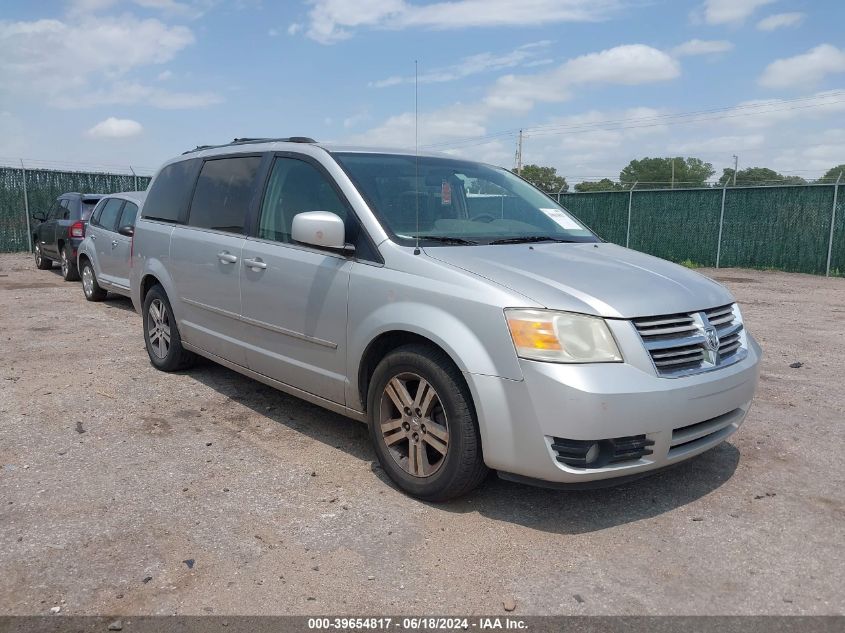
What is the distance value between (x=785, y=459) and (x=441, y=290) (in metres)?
2.46

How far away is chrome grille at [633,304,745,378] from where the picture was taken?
321 centimetres

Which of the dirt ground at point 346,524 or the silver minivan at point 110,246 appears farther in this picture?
the silver minivan at point 110,246

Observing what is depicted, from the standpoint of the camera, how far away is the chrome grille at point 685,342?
3207 mm

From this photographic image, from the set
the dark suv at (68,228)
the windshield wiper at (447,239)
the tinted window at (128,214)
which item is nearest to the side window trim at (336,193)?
the windshield wiper at (447,239)

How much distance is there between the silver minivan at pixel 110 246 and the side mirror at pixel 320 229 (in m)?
5.93

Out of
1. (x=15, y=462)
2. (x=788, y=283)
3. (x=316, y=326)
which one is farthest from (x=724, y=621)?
(x=788, y=283)

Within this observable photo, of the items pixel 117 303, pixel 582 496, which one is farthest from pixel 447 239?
pixel 117 303

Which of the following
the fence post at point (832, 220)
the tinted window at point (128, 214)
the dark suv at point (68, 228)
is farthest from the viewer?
the fence post at point (832, 220)

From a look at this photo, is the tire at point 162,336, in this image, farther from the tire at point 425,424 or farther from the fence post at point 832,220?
the fence post at point 832,220

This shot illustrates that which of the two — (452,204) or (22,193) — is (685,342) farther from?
(22,193)

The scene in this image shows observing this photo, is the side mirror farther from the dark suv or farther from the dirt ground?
the dark suv

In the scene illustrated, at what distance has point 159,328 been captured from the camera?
6.05 m

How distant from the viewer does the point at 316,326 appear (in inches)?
160

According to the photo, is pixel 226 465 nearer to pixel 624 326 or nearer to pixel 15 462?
pixel 15 462
